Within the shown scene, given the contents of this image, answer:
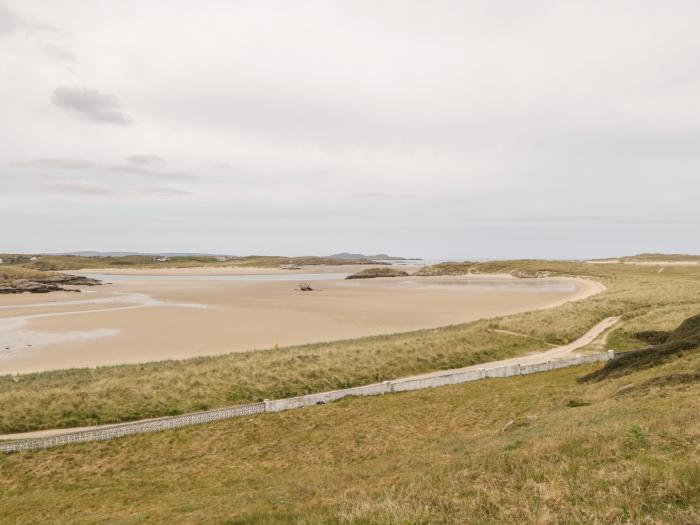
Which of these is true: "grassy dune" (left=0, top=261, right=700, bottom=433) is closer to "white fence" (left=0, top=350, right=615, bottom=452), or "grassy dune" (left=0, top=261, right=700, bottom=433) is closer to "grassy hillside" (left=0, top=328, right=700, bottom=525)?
"white fence" (left=0, top=350, right=615, bottom=452)

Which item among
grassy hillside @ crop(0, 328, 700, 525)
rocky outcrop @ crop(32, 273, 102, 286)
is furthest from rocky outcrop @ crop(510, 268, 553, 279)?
rocky outcrop @ crop(32, 273, 102, 286)

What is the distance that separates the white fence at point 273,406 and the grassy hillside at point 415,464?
501mm

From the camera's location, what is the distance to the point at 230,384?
23484 millimetres

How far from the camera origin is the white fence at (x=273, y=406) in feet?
55.2

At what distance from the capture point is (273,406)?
66.8ft

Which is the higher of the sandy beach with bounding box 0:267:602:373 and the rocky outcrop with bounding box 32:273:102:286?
the rocky outcrop with bounding box 32:273:102:286

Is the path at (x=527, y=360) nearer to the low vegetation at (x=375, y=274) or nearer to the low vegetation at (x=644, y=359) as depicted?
the low vegetation at (x=644, y=359)

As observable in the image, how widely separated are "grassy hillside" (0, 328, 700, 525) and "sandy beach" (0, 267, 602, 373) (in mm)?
16626

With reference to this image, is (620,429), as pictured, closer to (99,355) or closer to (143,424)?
(143,424)

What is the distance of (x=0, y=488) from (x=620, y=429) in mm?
17650

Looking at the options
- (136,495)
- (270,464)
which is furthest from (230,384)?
(136,495)

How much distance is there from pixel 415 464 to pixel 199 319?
135ft

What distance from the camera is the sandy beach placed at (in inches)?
1340

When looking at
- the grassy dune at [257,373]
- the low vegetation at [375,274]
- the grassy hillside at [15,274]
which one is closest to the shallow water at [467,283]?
the low vegetation at [375,274]
